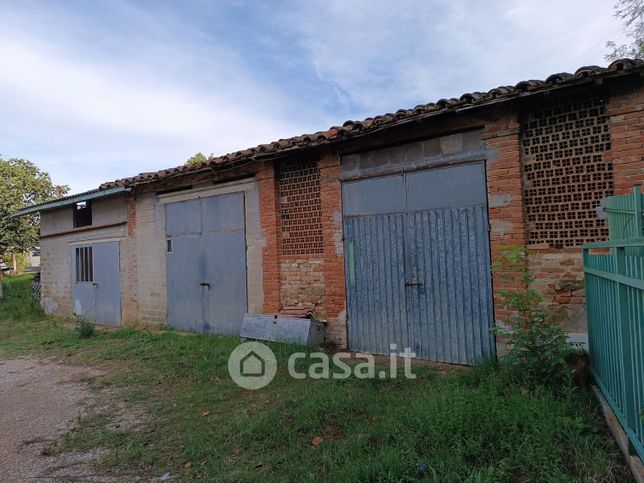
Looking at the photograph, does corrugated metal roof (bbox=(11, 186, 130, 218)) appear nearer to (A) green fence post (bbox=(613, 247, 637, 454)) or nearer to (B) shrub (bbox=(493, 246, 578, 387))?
(B) shrub (bbox=(493, 246, 578, 387))

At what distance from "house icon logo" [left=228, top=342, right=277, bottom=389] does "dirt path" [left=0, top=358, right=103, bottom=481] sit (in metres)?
1.76

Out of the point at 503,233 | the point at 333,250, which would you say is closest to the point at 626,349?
the point at 503,233

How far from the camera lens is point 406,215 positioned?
5969 millimetres

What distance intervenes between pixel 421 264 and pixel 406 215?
0.73 metres

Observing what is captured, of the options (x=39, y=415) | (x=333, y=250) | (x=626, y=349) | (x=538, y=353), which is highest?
(x=333, y=250)

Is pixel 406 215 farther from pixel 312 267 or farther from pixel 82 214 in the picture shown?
pixel 82 214

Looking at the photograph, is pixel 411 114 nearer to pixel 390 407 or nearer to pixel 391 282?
pixel 391 282

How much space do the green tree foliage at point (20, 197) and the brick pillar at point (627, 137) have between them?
20544 millimetres

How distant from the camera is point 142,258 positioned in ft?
31.2

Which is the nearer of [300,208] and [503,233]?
[503,233]

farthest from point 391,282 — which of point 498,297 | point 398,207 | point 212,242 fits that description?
point 212,242

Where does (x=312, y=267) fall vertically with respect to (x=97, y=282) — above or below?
above
